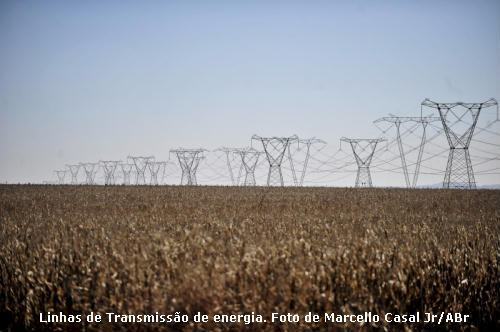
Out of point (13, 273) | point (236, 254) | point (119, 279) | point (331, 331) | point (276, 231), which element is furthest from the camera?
point (276, 231)

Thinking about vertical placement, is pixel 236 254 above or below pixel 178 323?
above

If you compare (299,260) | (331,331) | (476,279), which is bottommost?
(331,331)

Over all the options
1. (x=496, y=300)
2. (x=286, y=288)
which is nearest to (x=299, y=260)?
(x=286, y=288)

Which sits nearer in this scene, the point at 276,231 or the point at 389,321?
the point at 389,321

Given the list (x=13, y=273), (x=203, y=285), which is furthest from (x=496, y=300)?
(x=13, y=273)

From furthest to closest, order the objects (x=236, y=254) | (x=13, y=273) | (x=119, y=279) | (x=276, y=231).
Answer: (x=276, y=231), (x=13, y=273), (x=236, y=254), (x=119, y=279)

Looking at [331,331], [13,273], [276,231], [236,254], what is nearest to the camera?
[331,331]

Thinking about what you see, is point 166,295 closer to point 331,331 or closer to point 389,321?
point 331,331

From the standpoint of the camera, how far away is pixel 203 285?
4676 millimetres

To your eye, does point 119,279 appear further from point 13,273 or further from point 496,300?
point 496,300

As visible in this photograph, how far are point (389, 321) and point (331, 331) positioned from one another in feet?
2.54

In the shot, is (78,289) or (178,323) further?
(78,289)

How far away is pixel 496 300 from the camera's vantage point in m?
5.38

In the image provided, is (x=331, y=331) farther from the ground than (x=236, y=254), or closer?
closer
